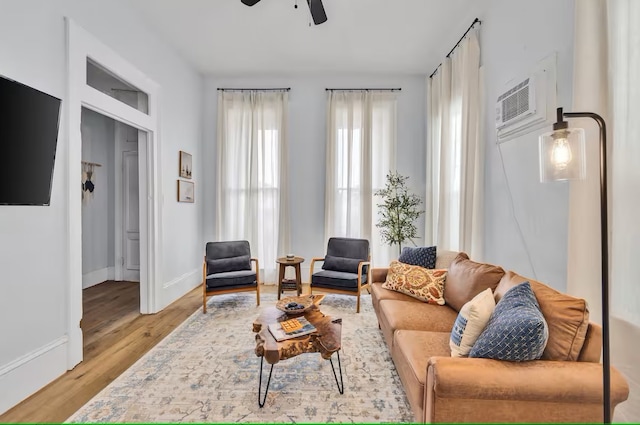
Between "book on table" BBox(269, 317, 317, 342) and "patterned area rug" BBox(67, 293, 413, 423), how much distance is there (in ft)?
1.32

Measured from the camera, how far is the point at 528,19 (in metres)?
2.59

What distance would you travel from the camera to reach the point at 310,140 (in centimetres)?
516

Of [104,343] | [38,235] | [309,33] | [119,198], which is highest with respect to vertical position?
[309,33]

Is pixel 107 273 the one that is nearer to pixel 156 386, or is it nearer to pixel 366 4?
pixel 156 386

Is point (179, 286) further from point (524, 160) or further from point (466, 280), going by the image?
point (524, 160)

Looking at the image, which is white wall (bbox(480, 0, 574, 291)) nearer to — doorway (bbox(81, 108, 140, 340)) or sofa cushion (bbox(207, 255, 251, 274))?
sofa cushion (bbox(207, 255, 251, 274))

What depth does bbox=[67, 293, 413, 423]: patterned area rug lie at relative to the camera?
1.89 meters

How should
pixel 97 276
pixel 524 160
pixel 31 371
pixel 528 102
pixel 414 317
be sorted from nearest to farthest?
pixel 31 371 → pixel 414 317 → pixel 528 102 → pixel 524 160 → pixel 97 276

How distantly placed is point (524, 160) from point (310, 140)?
10.7 feet

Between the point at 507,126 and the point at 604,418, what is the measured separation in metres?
2.35

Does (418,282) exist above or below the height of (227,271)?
above

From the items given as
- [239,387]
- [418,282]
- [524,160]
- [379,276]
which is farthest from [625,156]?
[239,387]

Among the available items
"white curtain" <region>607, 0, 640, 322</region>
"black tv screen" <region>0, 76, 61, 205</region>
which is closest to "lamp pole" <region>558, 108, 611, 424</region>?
"white curtain" <region>607, 0, 640, 322</region>

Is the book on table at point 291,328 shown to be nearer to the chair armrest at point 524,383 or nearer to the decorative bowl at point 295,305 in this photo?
the decorative bowl at point 295,305
